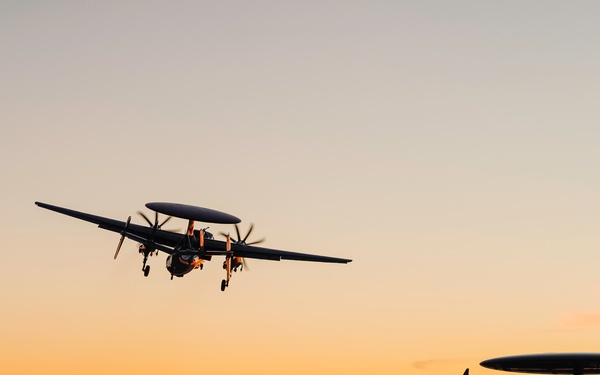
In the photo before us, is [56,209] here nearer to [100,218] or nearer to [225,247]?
[100,218]

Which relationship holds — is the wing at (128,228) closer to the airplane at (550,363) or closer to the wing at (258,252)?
the wing at (258,252)

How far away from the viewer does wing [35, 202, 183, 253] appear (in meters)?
140

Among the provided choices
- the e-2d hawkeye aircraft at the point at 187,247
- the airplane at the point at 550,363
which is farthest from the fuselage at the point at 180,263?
the airplane at the point at 550,363

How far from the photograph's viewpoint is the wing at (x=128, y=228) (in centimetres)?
14000

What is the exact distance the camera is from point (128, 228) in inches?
5517

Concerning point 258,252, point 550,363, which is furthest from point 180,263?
point 550,363

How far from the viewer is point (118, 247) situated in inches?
5423

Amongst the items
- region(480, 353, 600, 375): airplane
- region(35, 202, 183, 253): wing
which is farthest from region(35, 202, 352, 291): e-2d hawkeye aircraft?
region(480, 353, 600, 375): airplane

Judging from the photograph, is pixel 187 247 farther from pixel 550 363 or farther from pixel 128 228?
pixel 550 363

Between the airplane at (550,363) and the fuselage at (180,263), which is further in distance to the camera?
the fuselage at (180,263)

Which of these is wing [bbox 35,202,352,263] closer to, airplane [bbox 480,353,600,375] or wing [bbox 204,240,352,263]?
wing [bbox 204,240,352,263]

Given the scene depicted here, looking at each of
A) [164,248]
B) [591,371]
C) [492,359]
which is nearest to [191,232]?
[164,248]

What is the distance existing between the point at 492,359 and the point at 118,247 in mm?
52178

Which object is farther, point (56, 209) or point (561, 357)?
point (56, 209)
